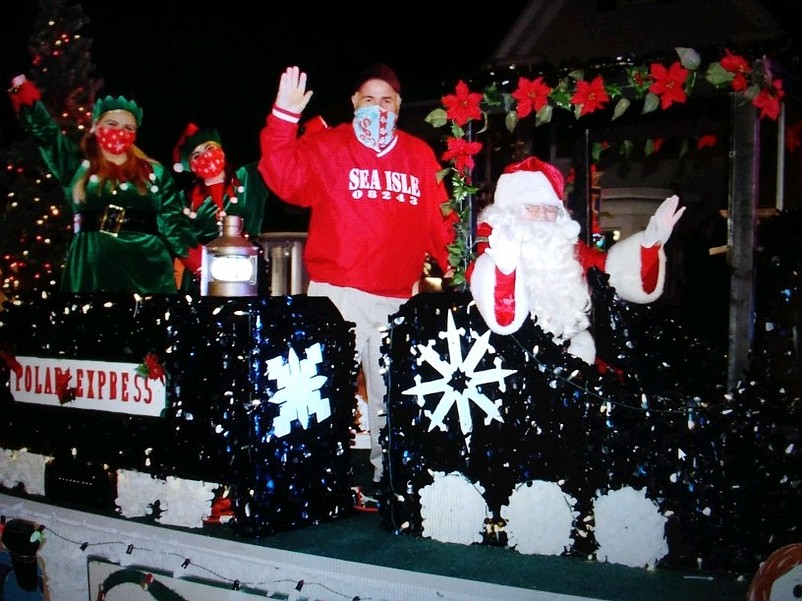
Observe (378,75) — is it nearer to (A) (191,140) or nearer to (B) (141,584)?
(B) (141,584)

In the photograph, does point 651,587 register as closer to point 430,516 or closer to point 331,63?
point 430,516

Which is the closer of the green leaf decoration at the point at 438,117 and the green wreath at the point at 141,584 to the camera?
the green wreath at the point at 141,584

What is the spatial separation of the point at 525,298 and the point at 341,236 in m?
1.14

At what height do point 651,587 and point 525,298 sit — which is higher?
point 525,298

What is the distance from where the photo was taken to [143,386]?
2984 mm

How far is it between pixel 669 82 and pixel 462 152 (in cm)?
77

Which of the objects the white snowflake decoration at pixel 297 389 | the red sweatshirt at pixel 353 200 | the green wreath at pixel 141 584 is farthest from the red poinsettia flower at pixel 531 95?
the green wreath at pixel 141 584

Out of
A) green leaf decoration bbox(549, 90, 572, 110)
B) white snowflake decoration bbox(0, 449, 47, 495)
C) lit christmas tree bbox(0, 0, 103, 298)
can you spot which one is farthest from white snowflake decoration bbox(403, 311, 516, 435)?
lit christmas tree bbox(0, 0, 103, 298)

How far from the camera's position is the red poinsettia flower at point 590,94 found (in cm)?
262

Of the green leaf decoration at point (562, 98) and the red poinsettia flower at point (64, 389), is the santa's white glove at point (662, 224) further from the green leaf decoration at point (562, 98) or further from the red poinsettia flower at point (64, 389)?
the red poinsettia flower at point (64, 389)

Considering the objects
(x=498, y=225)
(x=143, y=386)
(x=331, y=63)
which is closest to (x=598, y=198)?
(x=331, y=63)

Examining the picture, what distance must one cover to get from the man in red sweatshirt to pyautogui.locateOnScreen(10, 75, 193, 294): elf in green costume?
1095mm

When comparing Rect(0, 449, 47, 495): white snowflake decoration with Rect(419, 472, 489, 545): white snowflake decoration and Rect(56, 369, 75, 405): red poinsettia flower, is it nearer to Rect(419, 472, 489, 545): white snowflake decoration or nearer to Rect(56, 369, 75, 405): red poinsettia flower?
Rect(56, 369, 75, 405): red poinsettia flower

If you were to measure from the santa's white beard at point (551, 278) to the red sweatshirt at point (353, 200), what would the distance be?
0.64 meters
